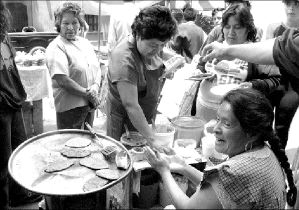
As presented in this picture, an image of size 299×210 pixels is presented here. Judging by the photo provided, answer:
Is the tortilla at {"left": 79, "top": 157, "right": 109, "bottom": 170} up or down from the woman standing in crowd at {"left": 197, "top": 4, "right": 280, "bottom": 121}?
down

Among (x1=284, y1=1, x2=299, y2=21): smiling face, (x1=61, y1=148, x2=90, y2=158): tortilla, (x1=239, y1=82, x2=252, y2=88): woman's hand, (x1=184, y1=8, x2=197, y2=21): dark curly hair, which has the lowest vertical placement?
(x1=61, y1=148, x2=90, y2=158): tortilla

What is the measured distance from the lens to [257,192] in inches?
58.4

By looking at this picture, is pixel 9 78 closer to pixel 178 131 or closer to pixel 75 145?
pixel 75 145

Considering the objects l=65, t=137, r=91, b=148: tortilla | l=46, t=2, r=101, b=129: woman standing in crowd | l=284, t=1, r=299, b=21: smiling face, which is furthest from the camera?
l=284, t=1, r=299, b=21: smiling face

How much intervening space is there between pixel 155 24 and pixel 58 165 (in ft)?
4.14

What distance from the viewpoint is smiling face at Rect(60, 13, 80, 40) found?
10.5 ft

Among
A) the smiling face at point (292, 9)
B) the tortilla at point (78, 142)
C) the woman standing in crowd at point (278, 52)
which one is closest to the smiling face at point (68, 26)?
the tortilla at point (78, 142)

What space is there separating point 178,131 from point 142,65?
31.4 inches

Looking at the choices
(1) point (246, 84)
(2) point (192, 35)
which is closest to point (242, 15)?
(1) point (246, 84)

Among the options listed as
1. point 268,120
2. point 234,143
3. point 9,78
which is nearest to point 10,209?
point 9,78

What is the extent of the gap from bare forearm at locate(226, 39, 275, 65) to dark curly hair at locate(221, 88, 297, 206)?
40 cm

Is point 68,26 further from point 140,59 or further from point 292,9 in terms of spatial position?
point 292,9

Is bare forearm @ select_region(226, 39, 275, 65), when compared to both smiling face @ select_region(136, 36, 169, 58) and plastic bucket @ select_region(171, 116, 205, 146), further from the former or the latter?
plastic bucket @ select_region(171, 116, 205, 146)

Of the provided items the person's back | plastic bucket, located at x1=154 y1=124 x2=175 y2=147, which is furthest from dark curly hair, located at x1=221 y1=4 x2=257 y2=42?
the person's back
